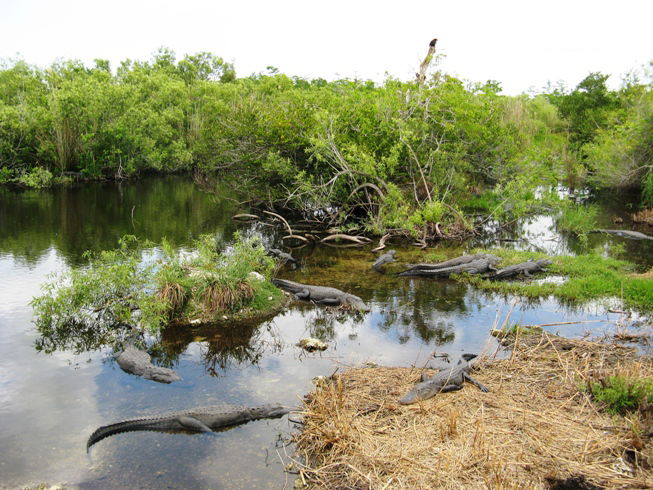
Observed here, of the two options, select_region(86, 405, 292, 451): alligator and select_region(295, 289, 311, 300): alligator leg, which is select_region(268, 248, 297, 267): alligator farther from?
select_region(86, 405, 292, 451): alligator

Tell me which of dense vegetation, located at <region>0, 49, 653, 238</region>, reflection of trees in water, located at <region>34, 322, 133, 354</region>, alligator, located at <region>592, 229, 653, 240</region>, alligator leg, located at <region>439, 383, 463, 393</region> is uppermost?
dense vegetation, located at <region>0, 49, 653, 238</region>

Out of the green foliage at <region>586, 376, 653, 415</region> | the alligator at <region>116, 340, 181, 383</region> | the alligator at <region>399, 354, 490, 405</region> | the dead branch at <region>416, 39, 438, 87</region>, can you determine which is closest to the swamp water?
the alligator at <region>116, 340, 181, 383</region>

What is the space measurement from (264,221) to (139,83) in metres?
22.5

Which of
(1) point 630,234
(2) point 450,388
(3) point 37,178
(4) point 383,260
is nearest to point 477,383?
(2) point 450,388

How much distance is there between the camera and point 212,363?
8094 mm

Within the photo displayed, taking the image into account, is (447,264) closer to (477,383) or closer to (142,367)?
(477,383)

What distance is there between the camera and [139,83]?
123 feet

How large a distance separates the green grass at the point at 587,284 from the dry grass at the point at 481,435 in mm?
3656

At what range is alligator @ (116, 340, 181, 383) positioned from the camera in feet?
24.5

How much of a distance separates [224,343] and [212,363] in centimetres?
72

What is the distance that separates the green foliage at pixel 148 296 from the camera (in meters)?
9.12

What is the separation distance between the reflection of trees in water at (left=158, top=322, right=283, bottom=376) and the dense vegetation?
7352 millimetres

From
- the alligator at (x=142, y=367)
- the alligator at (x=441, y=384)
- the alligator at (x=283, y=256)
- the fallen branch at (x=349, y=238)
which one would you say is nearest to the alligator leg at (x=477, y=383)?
the alligator at (x=441, y=384)

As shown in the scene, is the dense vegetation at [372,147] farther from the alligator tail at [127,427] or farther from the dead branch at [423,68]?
the alligator tail at [127,427]
